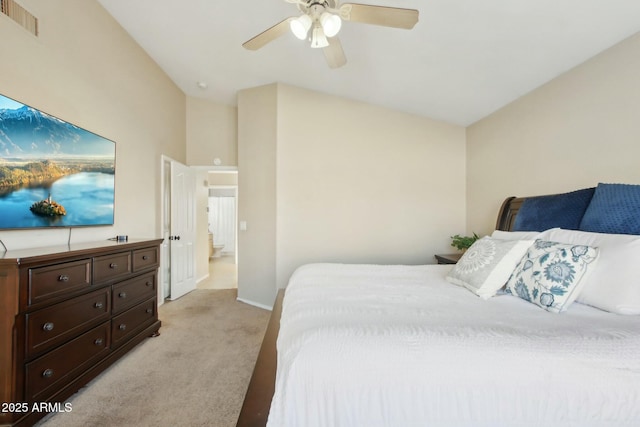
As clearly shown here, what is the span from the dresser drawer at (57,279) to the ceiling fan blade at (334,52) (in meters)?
2.23

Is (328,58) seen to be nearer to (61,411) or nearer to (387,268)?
(387,268)

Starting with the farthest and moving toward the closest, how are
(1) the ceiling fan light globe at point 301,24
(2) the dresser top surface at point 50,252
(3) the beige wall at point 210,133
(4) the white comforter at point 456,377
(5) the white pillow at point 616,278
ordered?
(3) the beige wall at point 210,133, (1) the ceiling fan light globe at point 301,24, (2) the dresser top surface at point 50,252, (5) the white pillow at point 616,278, (4) the white comforter at point 456,377

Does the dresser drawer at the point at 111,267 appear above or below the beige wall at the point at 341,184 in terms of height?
below

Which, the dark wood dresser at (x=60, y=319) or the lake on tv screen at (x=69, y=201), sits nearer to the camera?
the dark wood dresser at (x=60, y=319)

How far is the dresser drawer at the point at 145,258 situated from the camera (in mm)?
2379

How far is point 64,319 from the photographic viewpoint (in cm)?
168

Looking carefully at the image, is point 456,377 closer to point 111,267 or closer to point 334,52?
point 334,52

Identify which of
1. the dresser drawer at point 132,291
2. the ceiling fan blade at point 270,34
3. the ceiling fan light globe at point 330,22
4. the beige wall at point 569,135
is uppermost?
the ceiling fan blade at point 270,34

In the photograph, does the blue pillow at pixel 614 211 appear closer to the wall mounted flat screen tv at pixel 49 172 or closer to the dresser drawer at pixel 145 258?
the dresser drawer at pixel 145 258

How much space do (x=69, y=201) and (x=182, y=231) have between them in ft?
6.65

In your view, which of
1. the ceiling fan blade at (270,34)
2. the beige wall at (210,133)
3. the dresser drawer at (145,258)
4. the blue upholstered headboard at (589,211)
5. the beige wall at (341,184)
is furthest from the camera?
the beige wall at (210,133)

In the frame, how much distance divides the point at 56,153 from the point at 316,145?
250 cm

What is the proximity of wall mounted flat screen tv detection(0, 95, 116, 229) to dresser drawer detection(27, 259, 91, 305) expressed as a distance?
0.44 metres

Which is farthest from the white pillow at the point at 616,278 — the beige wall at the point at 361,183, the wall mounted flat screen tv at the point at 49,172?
the wall mounted flat screen tv at the point at 49,172
